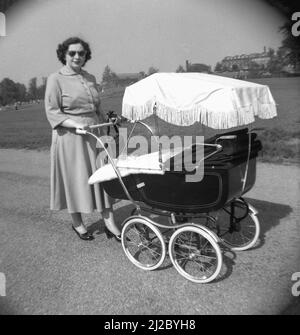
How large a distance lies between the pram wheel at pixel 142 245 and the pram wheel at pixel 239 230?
0.56 metres

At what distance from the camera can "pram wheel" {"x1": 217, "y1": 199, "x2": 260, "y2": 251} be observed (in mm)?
2933

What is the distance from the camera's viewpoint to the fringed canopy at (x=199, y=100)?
2.20m

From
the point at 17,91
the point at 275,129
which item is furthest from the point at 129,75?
the point at 17,91

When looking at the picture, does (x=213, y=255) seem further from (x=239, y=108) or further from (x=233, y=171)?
(x=239, y=108)

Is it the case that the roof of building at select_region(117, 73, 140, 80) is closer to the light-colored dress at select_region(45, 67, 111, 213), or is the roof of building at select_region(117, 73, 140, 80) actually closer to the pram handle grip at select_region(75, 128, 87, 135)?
the light-colored dress at select_region(45, 67, 111, 213)

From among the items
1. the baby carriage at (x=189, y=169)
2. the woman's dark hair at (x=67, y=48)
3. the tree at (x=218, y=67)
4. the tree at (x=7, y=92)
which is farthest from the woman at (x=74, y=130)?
the tree at (x=7, y=92)

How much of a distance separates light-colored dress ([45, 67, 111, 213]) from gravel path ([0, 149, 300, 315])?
47 centimetres

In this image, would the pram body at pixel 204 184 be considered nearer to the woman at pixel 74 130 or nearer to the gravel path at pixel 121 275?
the woman at pixel 74 130

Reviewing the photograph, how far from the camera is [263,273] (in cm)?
261

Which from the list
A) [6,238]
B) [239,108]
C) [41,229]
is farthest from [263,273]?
[6,238]

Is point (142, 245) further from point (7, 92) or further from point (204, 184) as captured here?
point (7, 92)

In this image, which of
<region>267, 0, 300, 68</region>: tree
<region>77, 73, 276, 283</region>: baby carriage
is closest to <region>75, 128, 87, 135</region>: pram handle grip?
<region>77, 73, 276, 283</region>: baby carriage

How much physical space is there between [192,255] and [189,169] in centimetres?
75

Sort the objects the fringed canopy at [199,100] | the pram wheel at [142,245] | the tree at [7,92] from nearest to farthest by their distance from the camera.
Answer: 1. the fringed canopy at [199,100]
2. the pram wheel at [142,245]
3. the tree at [7,92]
